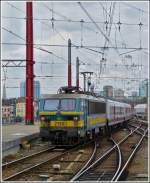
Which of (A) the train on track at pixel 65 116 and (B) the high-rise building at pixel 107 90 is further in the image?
(B) the high-rise building at pixel 107 90

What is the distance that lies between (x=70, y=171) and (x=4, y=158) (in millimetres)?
4462

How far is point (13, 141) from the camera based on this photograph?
20.8 m

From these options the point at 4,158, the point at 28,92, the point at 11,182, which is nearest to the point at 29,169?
the point at 11,182

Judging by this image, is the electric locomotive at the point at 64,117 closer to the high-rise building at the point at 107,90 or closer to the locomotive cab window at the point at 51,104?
the locomotive cab window at the point at 51,104

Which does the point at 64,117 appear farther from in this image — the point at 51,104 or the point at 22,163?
the point at 22,163

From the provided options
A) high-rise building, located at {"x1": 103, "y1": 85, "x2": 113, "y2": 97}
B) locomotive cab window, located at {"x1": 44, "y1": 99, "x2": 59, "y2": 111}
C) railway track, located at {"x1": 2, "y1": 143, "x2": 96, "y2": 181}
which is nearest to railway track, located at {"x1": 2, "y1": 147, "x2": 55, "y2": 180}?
railway track, located at {"x1": 2, "y1": 143, "x2": 96, "y2": 181}

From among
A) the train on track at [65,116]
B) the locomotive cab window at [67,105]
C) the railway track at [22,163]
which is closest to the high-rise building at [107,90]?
the train on track at [65,116]

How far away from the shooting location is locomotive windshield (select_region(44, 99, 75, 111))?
70.4 feet

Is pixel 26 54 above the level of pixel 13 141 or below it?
above

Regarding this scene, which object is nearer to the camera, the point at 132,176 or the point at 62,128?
the point at 132,176

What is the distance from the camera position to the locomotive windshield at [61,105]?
21453 millimetres

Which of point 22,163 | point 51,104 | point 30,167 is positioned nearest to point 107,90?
point 51,104

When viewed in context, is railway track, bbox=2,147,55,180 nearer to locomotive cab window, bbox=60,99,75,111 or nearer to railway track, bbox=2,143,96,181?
railway track, bbox=2,143,96,181

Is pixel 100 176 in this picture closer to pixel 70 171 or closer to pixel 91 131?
pixel 70 171
